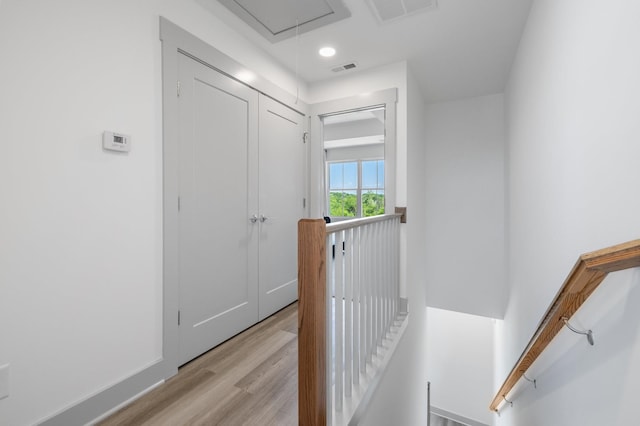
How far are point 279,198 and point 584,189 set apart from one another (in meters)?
2.24

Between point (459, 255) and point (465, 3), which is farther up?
point (465, 3)

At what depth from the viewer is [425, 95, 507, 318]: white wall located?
361 centimetres

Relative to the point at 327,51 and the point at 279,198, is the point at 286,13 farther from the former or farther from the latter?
the point at 279,198

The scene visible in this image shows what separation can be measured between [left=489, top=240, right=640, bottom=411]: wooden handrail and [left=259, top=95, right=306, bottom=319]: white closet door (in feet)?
6.55

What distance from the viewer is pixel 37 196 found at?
1267 mm

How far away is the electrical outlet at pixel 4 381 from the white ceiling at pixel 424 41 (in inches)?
89.9

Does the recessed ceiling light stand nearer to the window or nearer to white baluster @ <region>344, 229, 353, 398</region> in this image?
white baluster @ <region>344, 229, 353, 398</region>

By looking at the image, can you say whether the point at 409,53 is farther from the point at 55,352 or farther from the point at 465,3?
the point at 55,352

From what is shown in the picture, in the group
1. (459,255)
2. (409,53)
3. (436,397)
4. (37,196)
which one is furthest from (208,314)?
(436,397)

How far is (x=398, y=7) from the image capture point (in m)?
2.04

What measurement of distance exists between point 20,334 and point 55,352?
6.8 inches

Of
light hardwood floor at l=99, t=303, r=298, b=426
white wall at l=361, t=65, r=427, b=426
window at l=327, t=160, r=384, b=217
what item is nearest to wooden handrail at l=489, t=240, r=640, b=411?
white wall at l=361, t=65, r=427, b=426

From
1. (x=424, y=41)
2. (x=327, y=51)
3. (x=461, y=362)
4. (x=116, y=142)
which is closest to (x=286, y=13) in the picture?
(x=327, y=51)

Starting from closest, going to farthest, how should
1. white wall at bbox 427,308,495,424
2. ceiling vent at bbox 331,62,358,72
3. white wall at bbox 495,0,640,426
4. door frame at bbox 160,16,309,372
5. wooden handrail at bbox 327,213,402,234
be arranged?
white wall at bbox 495,0,640,426 < wooden handrail at bbox 327,213,402,234 < door frame at bbox 160,16,309,372 < ceiling vent at bbox 331,62,358,72 < white wall at bbox 427,308,495,424
